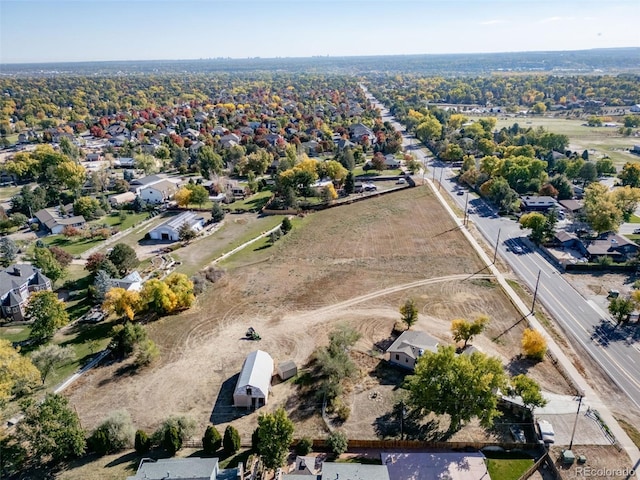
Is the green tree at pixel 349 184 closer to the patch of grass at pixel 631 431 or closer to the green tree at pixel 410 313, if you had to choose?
the green tree at pixel 410 313

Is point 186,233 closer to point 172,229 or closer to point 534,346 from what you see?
point 172,229

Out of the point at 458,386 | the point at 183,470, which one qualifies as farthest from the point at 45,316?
the point at 458,386

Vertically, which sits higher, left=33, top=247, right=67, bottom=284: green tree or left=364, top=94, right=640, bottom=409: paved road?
left=33, top=247, right=67, bottom=284: green tree

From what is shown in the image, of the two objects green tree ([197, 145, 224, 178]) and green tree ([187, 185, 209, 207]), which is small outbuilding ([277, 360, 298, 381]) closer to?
green tree ([187, 185, 209, 207])

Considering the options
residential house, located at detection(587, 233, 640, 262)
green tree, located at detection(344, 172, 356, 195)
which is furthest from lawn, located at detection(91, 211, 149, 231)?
residential house, located at detection(587, 233, 640, 262)

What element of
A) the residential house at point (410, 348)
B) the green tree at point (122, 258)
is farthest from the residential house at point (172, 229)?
the residential house at point (410, 348)
